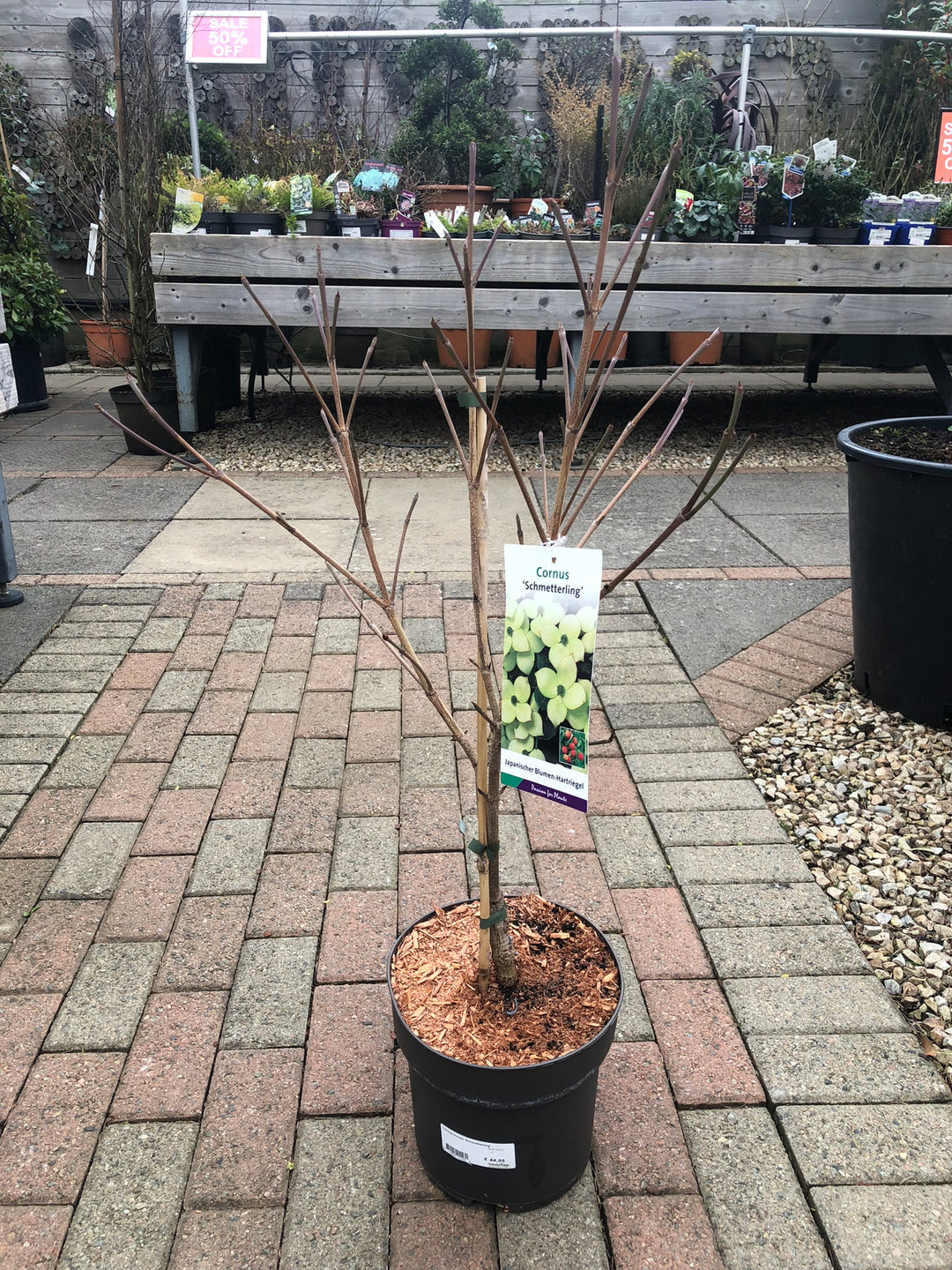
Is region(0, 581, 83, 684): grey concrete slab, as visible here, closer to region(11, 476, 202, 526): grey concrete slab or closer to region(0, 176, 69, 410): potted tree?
region(11, 476, 202, 526): grey concrete slab

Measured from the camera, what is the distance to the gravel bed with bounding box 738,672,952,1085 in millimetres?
2055

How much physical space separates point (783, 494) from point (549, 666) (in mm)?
4297

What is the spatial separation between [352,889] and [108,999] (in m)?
0.57

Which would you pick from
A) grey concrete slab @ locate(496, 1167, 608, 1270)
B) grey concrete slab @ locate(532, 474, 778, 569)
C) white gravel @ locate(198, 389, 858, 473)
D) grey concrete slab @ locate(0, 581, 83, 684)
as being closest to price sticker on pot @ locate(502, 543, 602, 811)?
grey concrete slab @ locate(496, 1167, 608, 1270)

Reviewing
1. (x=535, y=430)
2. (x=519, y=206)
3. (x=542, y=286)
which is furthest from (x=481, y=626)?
(x=519, y=206)

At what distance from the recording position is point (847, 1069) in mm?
1788

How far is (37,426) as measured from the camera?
6688mm

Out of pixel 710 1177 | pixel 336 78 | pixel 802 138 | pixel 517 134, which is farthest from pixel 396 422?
pixel 710 1177

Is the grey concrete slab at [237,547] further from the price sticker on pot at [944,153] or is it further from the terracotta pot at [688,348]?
the terracotta pot at [688,348]

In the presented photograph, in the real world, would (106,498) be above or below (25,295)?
below

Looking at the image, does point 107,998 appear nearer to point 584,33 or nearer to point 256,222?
point 256,222

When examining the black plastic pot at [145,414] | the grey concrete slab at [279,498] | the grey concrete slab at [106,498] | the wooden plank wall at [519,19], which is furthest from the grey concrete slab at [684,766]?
the wooden plank wall at [519,19]

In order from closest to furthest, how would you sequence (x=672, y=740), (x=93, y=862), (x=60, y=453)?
(x=93, y=862), (x=672, y=740), (x=60, y=453)

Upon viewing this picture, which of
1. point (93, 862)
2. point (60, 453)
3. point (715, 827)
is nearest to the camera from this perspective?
point (93, 862)
